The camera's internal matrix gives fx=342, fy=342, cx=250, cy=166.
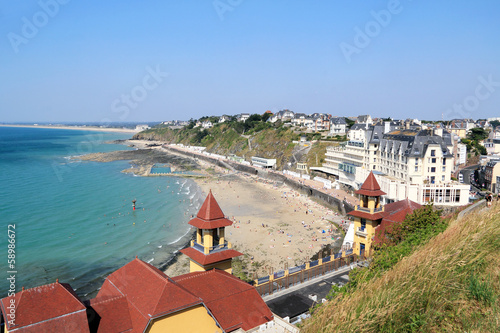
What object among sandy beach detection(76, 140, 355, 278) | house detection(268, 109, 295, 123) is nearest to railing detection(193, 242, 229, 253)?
sandy beach detection(76, 140, 355, 278)

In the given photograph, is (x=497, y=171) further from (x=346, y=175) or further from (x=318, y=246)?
(x=318, y=246)

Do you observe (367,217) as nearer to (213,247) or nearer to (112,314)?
(213,247)

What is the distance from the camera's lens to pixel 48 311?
9.52 m

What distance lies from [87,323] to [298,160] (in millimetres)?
69944

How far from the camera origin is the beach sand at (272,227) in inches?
1222

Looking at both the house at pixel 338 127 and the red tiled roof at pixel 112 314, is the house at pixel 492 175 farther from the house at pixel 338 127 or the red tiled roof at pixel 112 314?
the red tiled roof at pixel 112 314

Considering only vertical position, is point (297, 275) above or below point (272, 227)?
above

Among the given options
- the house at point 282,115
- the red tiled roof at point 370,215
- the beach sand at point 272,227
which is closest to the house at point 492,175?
the beach sand at point 272,227

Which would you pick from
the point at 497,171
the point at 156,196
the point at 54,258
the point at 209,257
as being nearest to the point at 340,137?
the point at 497,171

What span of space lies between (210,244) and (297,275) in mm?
5736

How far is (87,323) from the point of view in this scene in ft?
32.3

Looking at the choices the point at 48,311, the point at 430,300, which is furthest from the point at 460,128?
the point at 48,311

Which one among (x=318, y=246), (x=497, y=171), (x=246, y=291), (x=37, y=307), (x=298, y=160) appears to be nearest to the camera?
(x=37, y=307)

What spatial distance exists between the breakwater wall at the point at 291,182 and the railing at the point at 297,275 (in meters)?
24.0
